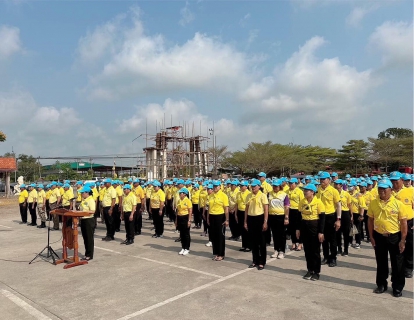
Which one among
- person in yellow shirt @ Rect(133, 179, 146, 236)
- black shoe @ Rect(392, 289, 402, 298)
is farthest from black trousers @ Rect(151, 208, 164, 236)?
black shoe @ Rect(392, 289, 402, 298)

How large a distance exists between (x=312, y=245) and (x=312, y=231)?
9.3 inches

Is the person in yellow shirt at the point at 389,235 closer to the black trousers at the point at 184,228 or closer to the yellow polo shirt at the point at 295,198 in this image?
the yellow polo shirt at the point at 295,198

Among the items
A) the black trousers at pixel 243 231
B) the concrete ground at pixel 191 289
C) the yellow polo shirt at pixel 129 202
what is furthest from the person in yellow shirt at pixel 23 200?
the black trousers at pixel 243 231

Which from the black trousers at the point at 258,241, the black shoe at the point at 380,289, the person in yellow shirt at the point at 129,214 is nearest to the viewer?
the black shoe at the point at 380,289

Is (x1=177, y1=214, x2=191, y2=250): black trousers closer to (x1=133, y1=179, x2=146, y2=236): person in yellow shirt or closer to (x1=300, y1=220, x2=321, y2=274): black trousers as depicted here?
(x1=300, y1=220, x2=321, y2=274): black trousers

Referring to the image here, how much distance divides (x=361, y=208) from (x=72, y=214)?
22.0ft

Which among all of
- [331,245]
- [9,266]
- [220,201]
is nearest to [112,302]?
[220,201]

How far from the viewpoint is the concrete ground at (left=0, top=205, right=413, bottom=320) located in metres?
4.65

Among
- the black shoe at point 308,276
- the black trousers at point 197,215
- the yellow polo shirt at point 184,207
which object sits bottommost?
the black shoe at point 308,276

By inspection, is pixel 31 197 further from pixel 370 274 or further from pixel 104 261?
pixel 370 274

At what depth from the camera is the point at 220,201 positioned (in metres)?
7.60

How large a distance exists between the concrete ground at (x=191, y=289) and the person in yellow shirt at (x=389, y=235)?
24 centimetres

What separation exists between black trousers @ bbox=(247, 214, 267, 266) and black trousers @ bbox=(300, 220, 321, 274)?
3.06ft

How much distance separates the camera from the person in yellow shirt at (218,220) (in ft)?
24.5
